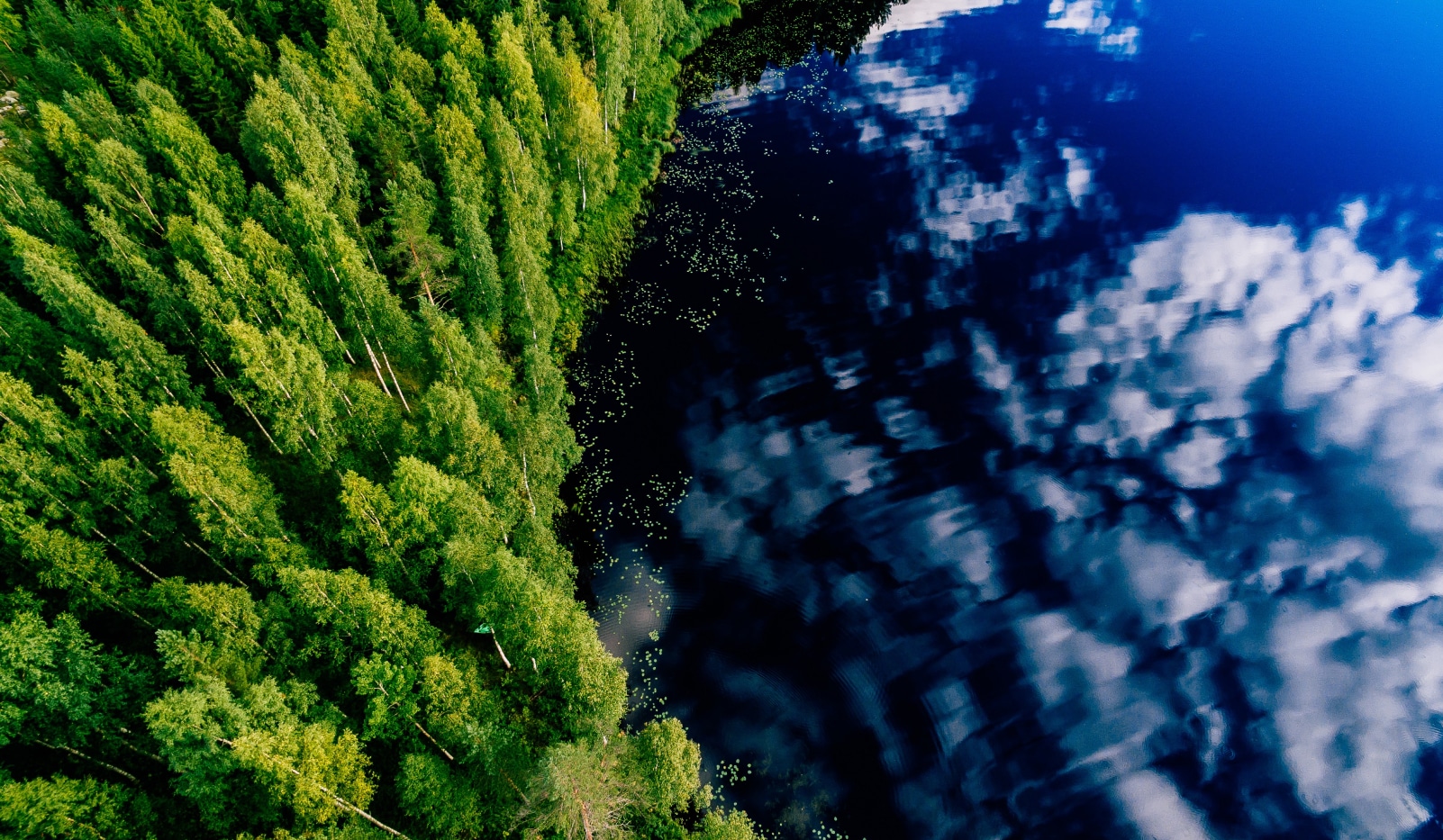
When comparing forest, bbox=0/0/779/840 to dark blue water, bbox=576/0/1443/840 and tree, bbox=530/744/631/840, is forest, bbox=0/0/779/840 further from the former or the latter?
dark blue water, bbox=576/0/1443/840

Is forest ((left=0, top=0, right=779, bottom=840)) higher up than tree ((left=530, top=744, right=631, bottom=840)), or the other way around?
forest ((left=0, top=0, right=779, bottom=840))

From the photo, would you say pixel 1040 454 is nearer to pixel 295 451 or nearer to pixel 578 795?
pixel 578 795

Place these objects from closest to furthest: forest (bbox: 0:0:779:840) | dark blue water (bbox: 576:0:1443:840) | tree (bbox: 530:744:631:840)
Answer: tree (bbox: 530:744:631:840), forest (bbox: 0:0:779:840), dark blue water (bbox: 576:0:1443:840)

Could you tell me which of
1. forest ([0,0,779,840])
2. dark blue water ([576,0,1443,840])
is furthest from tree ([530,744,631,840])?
dark blue water ([576,0,1443,840])

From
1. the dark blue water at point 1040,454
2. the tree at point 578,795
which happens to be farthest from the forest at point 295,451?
the dark blue water at point 1040,454

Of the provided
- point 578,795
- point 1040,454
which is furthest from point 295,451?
point 1040,454

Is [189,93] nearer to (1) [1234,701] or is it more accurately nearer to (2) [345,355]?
(2) [345,355]

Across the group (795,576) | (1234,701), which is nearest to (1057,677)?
(1234,701)
